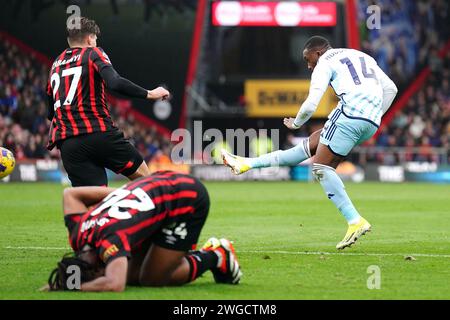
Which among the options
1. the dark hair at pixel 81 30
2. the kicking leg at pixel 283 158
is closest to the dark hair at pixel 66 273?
the dark hair at pixel 81 30

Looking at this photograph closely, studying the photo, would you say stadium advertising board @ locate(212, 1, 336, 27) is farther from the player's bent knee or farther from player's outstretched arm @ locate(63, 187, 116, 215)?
player's outstretched arm @ locate(63, 187, 116, 215)

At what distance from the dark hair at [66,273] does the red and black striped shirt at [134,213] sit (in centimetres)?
16

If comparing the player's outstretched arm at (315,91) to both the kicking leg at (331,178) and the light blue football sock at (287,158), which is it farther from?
the light blue football sock at (287,158)

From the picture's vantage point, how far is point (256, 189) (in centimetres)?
2652

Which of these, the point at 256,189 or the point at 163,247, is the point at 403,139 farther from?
the point at 163,247

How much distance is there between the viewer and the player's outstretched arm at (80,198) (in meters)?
8.22

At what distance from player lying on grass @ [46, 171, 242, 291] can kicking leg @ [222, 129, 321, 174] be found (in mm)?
3626

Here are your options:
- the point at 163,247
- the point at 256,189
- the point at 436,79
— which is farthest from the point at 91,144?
the point at 436,79

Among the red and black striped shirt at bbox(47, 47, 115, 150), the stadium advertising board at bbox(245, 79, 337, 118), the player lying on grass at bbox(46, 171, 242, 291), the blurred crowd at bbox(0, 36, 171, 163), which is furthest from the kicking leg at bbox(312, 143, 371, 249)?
the stadium advertising board at bbox(245, 79, 337, 118)

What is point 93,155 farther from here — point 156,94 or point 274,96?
point 274,96

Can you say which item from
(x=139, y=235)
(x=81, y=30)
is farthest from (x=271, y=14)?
(x=139, y=235)

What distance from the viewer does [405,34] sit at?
123 feet

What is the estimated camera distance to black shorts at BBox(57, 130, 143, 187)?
10039 millimetres
